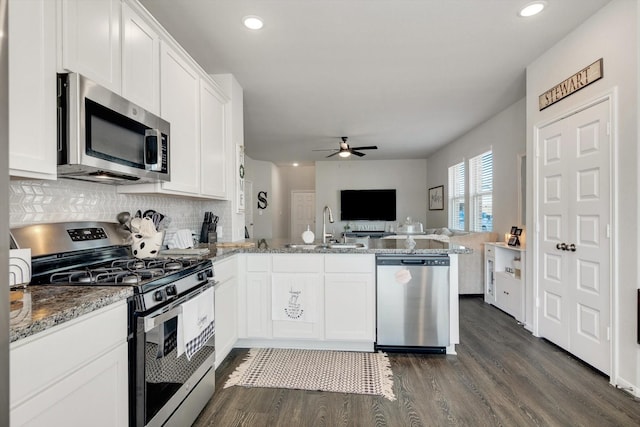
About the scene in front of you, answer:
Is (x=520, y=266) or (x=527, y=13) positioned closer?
(x=527, y=13)

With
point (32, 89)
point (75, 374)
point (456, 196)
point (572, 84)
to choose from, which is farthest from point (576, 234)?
point (456, 196)

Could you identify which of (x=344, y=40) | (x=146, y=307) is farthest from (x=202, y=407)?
(x=344, y=40)

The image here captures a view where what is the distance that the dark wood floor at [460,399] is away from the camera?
1.87 m

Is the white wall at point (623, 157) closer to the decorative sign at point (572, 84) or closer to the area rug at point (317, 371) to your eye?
the decorative sign at point (572, 84)

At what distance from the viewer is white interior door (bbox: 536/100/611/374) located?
2348mm

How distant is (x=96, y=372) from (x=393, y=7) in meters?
2.63

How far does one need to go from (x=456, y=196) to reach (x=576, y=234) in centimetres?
404

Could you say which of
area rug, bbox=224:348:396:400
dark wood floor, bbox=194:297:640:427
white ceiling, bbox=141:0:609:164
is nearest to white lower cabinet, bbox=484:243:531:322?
dark wood floor, bbox=194:297:640:427

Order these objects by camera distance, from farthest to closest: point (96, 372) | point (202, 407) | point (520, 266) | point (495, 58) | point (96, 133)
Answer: point (520, 266) < point (495, 58) < point (202, 407) < point (96, 133) < point (96, 372)

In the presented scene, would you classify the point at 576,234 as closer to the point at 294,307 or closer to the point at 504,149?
the point at 504,149

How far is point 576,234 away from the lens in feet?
8.57

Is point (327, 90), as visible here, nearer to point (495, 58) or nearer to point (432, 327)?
point (495, 58)

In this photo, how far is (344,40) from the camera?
2.69 m

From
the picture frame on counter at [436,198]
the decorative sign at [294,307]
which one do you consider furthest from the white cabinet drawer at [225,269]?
the picture frame on counter at [436,198]
